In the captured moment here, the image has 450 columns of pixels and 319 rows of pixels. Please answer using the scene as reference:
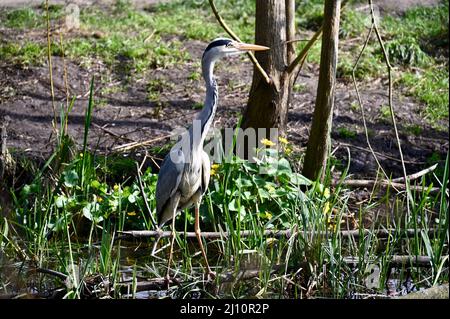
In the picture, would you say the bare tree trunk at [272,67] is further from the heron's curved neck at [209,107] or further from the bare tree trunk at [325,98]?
the heron's curved neck at [209,107]

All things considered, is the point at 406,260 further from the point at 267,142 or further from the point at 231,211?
the point at 267,142

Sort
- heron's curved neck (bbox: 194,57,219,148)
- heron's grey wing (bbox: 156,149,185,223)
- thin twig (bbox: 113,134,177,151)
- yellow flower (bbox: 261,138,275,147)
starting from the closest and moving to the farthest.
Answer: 1. heron's curved neck (bbox: 194,57,219,148)
2. heron's grey wing (bbox: 156,149,185,223)
3. yellow flower (bbox: 261,138,275,147)
4. thin twig (bbox: 113,134,177,151)

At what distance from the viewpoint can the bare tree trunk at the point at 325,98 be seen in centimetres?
609

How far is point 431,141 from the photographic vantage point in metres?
7.83

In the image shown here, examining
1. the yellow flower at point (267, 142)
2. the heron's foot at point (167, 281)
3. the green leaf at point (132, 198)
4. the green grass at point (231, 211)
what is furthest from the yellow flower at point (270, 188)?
the heron's foot at point (167, 281)

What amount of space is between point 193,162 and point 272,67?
1.31m

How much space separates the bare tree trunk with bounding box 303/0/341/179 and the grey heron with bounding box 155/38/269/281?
1.86 feet

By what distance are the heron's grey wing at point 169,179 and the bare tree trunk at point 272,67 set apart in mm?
1143

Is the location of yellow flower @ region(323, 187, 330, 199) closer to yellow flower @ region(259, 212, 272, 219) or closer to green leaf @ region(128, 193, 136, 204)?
yellow flower @ region(259, 212, 272, 219)

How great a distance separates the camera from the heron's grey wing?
19.2 ft

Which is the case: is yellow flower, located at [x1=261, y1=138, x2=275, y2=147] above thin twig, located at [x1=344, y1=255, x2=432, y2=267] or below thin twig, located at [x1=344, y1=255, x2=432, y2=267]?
above

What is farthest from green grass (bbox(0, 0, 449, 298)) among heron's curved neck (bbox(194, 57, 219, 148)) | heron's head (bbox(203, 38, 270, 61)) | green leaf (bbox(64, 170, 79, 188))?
heron's head (bbox(203, 38, 270, 61))

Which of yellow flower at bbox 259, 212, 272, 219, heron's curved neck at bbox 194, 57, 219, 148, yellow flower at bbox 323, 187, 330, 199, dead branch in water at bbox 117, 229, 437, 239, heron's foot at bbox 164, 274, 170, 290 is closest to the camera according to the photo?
heron's foot at bbox 164, 274, 170, 290
